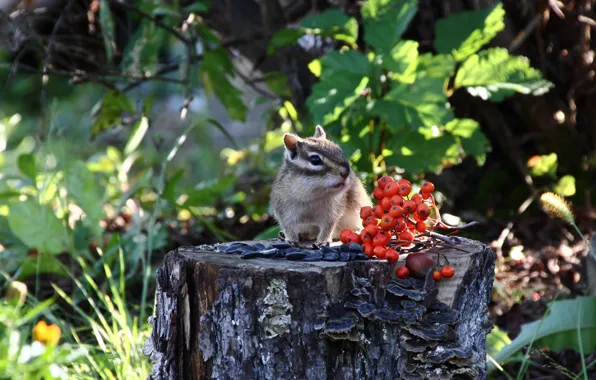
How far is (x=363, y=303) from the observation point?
2.48 metres

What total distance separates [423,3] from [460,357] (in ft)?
10.5

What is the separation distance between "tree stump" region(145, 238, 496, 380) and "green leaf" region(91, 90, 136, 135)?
244 cm

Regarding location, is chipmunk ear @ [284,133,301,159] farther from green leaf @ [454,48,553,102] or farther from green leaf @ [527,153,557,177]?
green leaf @ [527,153,557,177]

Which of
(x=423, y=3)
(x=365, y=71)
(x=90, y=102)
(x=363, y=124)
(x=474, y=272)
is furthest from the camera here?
(x=90, y=102)

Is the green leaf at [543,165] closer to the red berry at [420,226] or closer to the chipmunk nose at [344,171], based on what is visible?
the chipmunk nose at [344,171]

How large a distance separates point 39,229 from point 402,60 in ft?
7.39

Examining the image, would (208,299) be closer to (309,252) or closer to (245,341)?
(245,341)

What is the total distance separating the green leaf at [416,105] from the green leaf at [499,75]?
0.38 meters

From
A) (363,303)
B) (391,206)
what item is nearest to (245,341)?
(363,303)

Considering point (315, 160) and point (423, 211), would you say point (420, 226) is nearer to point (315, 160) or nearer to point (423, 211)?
point (423, 211)

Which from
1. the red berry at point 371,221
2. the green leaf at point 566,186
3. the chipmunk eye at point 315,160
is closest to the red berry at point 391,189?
the red berry at point 371,221

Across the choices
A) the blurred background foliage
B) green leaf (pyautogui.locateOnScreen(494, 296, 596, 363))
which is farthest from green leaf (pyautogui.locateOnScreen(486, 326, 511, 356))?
green leaf (pyautogui.locateOnScreen(494, 296, 596, 363))

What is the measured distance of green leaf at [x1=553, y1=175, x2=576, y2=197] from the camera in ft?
16.5

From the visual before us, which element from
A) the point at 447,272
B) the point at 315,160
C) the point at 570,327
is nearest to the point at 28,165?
the point at 315,160
